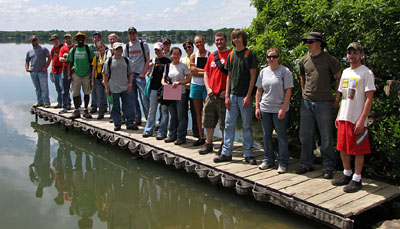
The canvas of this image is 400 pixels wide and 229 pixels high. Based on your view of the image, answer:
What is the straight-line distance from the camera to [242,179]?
5.60m

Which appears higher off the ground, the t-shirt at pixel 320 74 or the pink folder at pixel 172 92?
the t-shirt at pixel 320 74

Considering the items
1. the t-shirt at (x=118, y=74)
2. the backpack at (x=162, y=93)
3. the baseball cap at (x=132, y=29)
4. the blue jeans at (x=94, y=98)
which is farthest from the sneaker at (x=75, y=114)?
the backpack at (x=162, y=93)

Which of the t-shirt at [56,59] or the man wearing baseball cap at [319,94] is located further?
the t-shirt at [56,59]

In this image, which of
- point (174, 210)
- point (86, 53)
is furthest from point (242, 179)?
point (86, 53)

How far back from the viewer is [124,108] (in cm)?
848

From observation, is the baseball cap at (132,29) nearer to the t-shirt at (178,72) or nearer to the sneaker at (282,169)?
the t-shirt at (178,72)

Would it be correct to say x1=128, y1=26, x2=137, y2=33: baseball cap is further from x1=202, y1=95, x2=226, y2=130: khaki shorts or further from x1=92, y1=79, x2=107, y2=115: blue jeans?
x1=202, y1=95, x2=226, y2=130: khaki shorts

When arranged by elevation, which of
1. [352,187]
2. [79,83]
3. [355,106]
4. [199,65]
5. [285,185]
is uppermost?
[199,65]

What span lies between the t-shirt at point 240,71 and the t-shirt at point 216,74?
0.22 meters

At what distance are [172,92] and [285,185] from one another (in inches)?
109

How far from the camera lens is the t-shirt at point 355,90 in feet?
15.0

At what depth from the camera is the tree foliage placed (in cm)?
525

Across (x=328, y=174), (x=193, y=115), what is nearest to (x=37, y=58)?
(x=193, y=115)

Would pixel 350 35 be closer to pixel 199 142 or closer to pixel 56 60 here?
pixel 199 142
